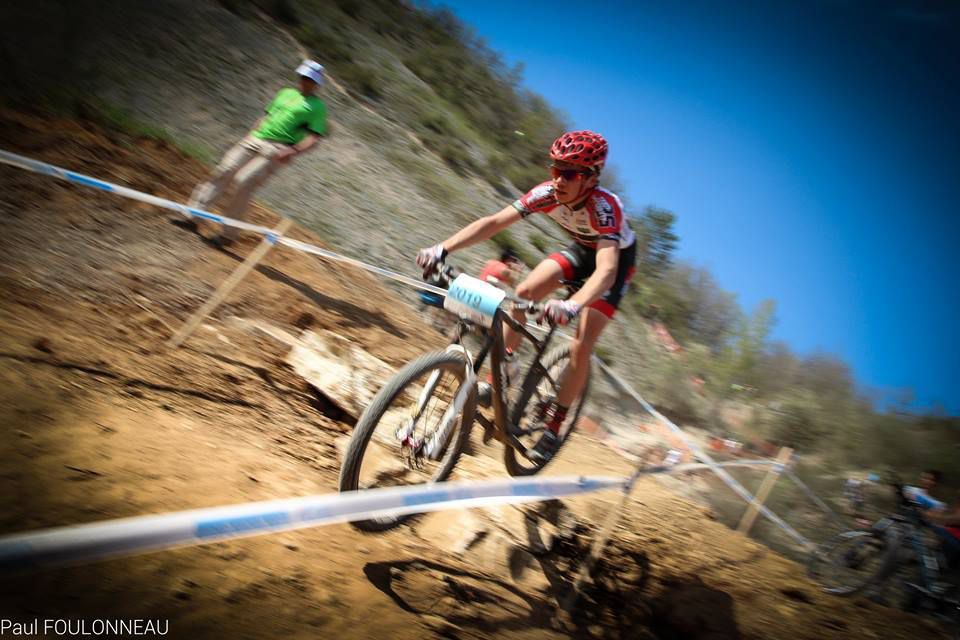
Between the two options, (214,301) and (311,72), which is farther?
(311,72)

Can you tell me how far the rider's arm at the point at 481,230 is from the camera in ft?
11.9

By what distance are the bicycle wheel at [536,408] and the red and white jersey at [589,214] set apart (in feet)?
3.20

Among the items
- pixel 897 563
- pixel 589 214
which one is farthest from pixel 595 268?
pixel 897 563

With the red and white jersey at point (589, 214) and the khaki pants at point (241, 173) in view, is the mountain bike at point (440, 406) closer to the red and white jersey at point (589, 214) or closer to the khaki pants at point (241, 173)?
the red and white jersey at point (589, 214)

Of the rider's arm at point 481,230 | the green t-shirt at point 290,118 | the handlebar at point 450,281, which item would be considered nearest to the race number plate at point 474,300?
the handlebar at point 450,281

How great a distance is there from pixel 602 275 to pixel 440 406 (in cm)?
133

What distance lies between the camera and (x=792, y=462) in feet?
36.0

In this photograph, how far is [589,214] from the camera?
12.9 ft

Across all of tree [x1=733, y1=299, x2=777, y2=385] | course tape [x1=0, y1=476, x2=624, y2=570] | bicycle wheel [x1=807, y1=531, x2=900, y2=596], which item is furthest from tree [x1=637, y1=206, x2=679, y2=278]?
course tape [x1=0, y1=476, x2=624, y2=570]

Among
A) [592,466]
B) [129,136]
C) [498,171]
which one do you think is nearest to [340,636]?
[592,466]

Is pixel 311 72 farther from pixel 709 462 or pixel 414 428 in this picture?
pixel 709 462

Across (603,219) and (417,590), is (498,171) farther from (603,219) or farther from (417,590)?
(417,590)

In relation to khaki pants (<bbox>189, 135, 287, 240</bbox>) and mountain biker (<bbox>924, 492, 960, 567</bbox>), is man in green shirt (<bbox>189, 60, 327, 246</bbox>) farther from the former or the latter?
mountain biker (<bbox>924, 492, 960, 567</bbox>)

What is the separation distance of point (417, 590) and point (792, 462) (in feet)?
33.8
